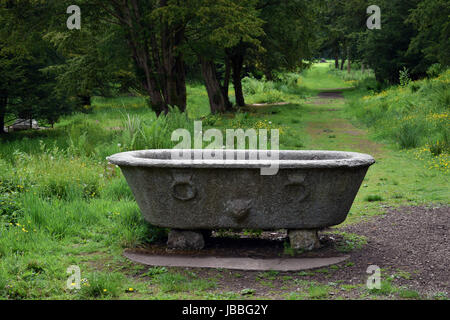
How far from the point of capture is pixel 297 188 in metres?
4.84

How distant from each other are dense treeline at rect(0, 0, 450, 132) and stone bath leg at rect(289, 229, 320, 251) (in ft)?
24.1

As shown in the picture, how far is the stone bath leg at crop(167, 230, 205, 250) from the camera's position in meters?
5.12

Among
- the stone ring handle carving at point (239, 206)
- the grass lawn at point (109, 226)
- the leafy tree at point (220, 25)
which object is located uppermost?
the leafy tree at point (220, 25)

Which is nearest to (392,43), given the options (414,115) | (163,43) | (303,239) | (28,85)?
(414,115)

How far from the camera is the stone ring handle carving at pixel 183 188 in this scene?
15.8 feet

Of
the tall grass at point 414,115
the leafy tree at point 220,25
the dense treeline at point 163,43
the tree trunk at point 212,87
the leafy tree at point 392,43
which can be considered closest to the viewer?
the tall grass at point 414,115

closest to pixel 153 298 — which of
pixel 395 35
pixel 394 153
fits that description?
pixel 394 153

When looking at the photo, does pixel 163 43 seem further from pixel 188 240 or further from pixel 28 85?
pixel 188 240

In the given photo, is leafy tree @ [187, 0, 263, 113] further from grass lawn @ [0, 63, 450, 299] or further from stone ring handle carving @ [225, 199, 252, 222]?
stone ring handle carving @ [225, 199, 252, 222]

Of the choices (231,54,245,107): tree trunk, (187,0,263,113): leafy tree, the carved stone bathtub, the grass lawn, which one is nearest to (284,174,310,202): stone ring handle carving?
the carved stone bathtub

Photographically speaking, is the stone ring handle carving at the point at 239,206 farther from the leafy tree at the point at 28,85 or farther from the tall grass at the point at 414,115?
the leafy tree at the point at 28,85

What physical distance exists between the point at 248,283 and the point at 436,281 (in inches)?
64.1

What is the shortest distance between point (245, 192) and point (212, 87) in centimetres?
1424

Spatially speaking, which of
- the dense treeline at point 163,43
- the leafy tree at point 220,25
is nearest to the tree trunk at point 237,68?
the dense treeline at point 163,43
